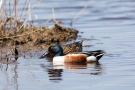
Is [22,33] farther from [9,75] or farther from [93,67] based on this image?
[9,75]

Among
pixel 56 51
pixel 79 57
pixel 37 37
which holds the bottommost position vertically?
pixel 79 57

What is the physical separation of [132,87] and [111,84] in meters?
0.37

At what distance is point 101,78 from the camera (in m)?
8.94

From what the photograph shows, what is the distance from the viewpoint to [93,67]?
10.3 metres

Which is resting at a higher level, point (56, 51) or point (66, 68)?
point (56, 51)

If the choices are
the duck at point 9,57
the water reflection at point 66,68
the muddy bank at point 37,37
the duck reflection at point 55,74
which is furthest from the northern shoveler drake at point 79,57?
the muddy bank at point 37,37

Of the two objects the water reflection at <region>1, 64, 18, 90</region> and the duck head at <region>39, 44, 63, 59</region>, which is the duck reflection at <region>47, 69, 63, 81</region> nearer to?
the water reflection at <region>1, 64, 18, 90</region>

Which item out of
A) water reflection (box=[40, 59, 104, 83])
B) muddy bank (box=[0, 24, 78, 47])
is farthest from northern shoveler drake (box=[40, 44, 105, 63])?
muddy bank (box=[0, 24, 78, 47])

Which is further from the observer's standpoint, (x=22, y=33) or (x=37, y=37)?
(x=37, y=37)

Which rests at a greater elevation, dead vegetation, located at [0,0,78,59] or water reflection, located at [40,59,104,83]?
dead vegetation, located at [0,0,78,59]

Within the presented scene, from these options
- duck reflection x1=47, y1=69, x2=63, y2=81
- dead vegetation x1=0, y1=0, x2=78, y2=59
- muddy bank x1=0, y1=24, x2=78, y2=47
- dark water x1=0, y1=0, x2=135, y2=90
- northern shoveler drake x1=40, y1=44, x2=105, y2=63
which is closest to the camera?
dark water x1=0, y1=0, x2=135, y2=90

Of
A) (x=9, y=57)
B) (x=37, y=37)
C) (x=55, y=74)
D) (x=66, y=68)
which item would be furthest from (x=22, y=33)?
(x=55, y=74)

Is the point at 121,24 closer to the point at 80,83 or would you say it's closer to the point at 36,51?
the point at 36,51

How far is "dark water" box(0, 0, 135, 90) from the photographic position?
336 inches
